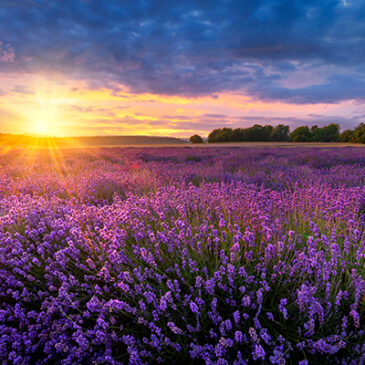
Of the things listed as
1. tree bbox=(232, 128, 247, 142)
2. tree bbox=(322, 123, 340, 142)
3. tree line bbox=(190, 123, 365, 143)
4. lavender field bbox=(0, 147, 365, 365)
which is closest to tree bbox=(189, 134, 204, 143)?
tree line bbox=(190, 123, 365, 143)

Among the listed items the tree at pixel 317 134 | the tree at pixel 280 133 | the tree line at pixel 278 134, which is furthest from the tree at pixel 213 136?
the tree at pixel 317 134

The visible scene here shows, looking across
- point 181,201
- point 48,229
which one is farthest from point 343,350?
point 48,229

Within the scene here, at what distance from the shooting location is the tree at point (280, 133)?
170ft

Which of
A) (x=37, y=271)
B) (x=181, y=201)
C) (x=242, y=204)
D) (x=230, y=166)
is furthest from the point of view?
(x=230, y=166)

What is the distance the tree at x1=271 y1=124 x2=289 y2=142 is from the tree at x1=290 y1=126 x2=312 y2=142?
5.32ft

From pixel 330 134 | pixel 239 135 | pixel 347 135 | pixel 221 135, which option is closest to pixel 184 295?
pixel 239 135

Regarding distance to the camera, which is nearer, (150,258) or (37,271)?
(150,258)

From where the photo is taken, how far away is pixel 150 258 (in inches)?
65.7

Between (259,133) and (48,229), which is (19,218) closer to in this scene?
(48,229)

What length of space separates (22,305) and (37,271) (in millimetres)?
256

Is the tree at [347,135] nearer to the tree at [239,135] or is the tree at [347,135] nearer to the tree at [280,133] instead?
the tree at [280,133]

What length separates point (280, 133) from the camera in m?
52.2

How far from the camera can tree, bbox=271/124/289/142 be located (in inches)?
2037

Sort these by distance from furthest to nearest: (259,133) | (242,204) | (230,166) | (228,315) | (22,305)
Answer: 1. (259,133)
2. (230,166)
3. (242,204)
4. (22,305)
5. (228,315)
